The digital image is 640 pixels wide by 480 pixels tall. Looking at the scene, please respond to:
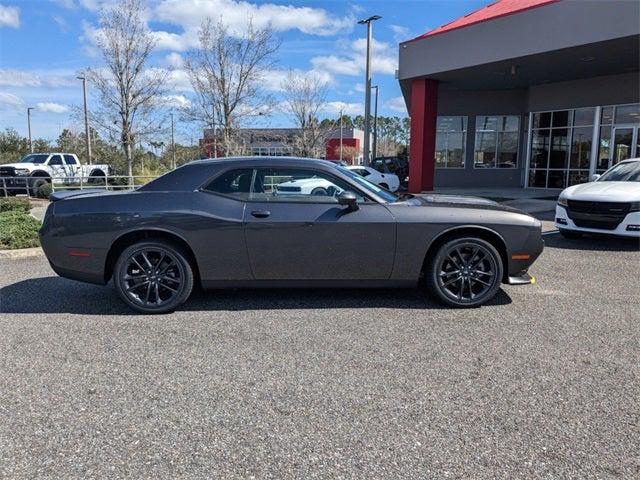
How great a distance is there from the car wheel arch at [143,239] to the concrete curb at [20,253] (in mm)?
3646

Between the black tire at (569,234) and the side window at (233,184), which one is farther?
the black tire at (569,234)

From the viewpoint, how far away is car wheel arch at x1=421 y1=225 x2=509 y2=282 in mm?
4973

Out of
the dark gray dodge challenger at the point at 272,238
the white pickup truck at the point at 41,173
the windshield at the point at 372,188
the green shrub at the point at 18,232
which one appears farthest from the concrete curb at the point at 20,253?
the white pickup truck at the point at 41,173

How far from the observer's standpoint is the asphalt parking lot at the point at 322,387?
2574 millimetres

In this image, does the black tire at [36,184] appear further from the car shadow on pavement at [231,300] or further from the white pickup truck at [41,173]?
the car shadow on pavement at [231,300]

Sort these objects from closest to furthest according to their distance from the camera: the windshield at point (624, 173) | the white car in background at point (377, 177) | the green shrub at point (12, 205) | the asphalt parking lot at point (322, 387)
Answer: the asphalt parking lot at point (322, 387) < the windshield at point (624, 173) < the green shrub at point (12, 205) < the white car in background at point (377, 177)

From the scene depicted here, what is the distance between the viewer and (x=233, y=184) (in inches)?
198

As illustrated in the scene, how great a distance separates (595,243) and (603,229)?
2.14 feet

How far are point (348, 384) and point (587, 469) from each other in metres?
1.46

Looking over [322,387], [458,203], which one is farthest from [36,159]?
[322,387]

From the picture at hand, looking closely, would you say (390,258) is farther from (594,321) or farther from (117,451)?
(117,451)

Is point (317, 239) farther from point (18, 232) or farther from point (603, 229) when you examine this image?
point (18, 232)

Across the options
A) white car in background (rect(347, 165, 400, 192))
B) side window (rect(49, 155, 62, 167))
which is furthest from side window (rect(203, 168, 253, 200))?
side window (rect(49, 155, 62, 167))

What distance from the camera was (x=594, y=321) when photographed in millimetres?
4633
